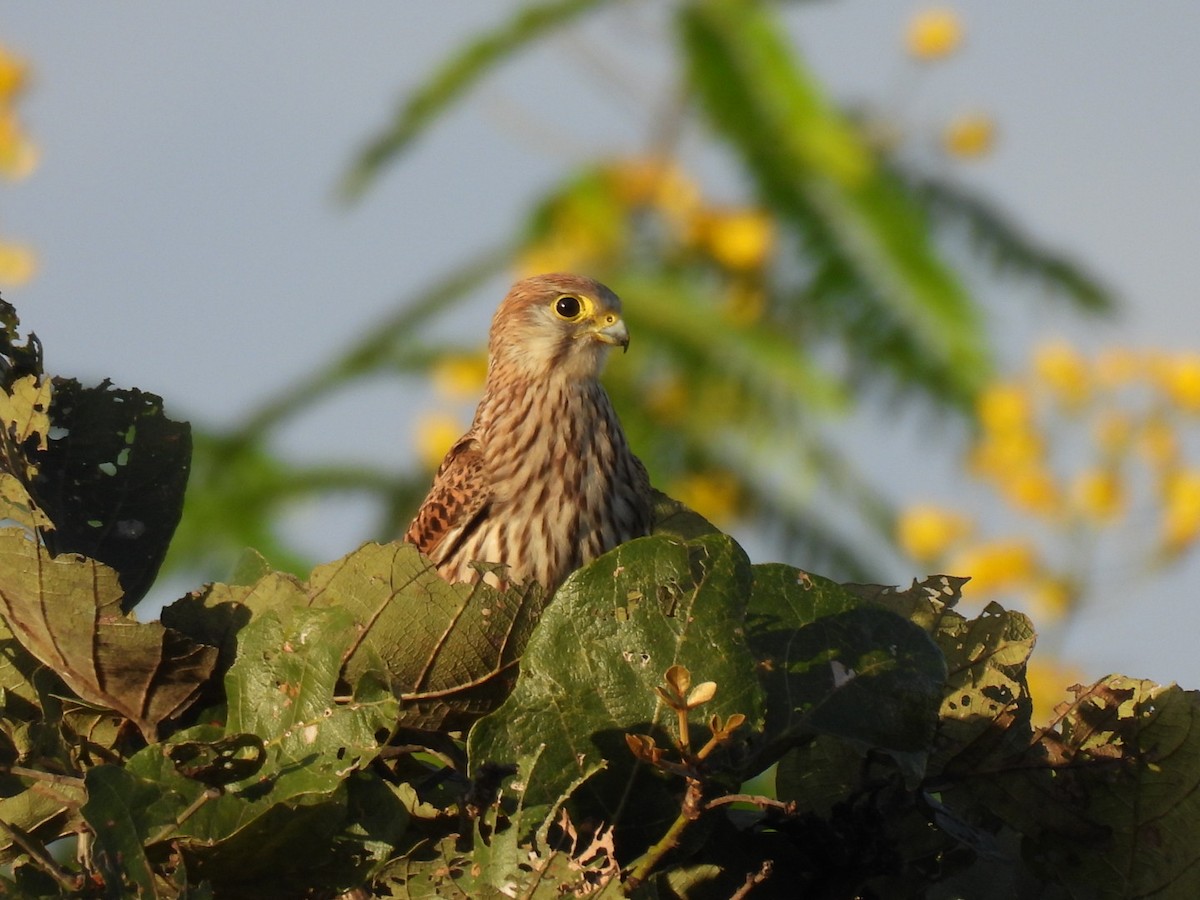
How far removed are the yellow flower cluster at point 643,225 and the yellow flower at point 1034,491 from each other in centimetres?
515

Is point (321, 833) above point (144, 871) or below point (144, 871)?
above

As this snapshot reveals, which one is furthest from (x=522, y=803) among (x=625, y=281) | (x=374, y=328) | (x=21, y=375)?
(x=374, y=328)

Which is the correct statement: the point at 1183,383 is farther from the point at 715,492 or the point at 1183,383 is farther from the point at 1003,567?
the point at 715,492

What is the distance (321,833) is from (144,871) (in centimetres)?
18

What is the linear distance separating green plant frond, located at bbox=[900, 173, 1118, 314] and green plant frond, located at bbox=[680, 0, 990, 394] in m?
1.12

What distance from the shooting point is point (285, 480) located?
15.9 meters

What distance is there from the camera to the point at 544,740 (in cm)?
179

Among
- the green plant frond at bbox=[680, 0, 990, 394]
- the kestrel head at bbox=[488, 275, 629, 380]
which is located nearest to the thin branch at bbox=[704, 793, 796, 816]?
the kestrel head at bbox=[488, 275, 629, 380]

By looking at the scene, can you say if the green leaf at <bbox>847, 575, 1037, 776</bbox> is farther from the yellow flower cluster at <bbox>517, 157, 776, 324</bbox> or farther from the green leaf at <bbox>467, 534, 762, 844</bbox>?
the yellow flower cluster at <bbox>517, 157, 776, 324</bbox>

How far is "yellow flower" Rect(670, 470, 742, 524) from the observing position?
1477 centimetres

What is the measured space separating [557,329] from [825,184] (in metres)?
9.82

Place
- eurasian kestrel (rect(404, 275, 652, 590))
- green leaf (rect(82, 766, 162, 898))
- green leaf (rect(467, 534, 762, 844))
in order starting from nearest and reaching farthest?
1. green leaf (rect(82, 766, 162, 898))
2. green leaf (rect(467, 534, 762, 844))
3. eurasian kestrel (rect(404, 275, 652, 590))

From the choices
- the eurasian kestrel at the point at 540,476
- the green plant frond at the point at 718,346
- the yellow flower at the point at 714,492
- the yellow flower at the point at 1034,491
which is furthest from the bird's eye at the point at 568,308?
the yellow flower at the point at 714,492

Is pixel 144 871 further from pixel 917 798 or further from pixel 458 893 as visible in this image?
pixel 917 798
